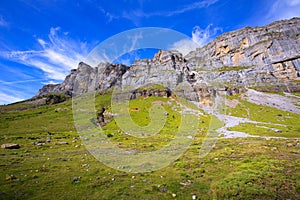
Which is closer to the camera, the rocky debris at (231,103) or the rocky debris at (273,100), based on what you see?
the rocky debris at (273,100)

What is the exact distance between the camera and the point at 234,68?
158625 mm

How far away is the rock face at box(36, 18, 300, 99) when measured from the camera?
111m

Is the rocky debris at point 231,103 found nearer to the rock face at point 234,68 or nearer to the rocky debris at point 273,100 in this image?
the rocky debris at point 273,100

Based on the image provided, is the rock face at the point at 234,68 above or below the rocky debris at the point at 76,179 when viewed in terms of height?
above

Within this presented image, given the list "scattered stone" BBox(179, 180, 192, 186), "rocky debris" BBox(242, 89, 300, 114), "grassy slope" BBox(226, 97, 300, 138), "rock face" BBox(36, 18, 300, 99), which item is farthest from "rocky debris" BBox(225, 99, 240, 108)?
"scattered stone" BBox(179, 180, 192, 186)

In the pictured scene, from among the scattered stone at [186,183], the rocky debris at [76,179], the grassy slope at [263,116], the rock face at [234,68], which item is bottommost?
the grassy slope at [263,116]

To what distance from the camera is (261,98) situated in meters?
93.4

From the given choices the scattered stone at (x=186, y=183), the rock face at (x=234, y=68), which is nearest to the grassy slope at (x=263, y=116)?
the rock face at (x=234, y=68)

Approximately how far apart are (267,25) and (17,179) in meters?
253

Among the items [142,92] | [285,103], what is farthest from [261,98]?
[142,92]

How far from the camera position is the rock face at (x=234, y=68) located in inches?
4368

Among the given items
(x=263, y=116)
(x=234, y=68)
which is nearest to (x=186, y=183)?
(x=263, y=116)

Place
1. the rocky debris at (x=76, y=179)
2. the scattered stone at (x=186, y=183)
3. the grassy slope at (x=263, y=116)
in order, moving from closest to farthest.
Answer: the scattered stone at (x=186, y=183)
the rocky debris at (x=76, y=179)
the grassy slope at (x=263, y=116)

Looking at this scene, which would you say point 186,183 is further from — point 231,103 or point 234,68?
point 234,68
